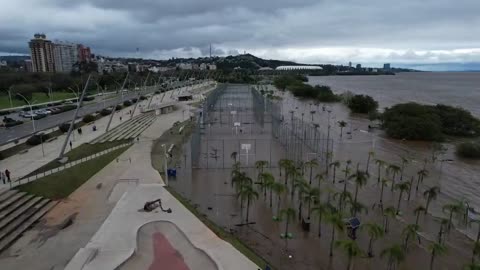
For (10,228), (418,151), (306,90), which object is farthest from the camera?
(306,90)

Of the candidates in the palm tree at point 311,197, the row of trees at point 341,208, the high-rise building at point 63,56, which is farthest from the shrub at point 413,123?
the high-rise building at point 63,56

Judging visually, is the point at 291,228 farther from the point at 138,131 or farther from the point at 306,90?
the point at 306,90

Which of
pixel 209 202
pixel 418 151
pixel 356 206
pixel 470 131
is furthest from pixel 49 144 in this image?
pixel 470 131

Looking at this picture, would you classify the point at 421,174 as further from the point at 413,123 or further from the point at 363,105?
the point at 363,105

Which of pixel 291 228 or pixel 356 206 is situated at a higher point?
pixel 356 206

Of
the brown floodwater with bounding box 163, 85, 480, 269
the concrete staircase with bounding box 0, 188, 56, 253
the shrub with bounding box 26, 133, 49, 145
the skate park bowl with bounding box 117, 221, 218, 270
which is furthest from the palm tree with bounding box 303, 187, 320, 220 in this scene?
the shrub with bounding box 26, 133, 49, 145

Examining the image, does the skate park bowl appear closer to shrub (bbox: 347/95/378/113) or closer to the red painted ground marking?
the red painted ground marking
